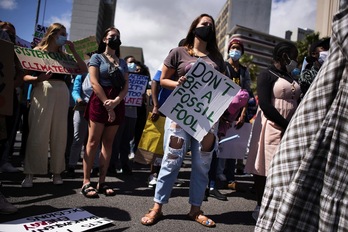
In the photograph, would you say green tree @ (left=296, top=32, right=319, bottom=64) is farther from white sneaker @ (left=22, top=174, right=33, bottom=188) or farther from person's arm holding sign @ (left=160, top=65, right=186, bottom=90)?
white sneaker @ (left=22, top=174, right=33, bottom=188)

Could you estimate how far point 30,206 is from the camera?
9.27 feet

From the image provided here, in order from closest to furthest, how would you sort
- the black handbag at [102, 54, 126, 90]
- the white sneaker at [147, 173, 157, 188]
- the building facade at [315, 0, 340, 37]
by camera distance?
the black handbag at [102, 54, 126, 90], the white sneaker at [147, 173, 157, 188], the building facade at [315, 0, 340, 37]

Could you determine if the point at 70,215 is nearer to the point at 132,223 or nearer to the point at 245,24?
the point at 132,223

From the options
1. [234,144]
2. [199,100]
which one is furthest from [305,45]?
[199,100]

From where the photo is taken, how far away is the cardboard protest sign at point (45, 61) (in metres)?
3.40

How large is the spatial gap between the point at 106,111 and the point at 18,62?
3.63 feet

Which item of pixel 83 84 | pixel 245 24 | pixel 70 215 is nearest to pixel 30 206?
pixel 70 215

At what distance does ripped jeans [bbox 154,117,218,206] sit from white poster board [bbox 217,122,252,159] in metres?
1.51

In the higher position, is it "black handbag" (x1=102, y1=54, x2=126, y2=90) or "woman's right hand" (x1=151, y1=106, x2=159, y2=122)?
"black handbag" (x1=102, y1=54, x2=126, y2=90)

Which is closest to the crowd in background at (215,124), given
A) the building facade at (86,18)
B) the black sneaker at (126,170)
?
the black sneaker at (126,170)

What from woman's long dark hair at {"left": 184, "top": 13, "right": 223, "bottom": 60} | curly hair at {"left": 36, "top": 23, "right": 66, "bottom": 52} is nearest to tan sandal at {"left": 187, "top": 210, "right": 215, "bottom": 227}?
woman's long dark hair at {"left": 184, "top": 13, "right": 223, "bottom": 60}

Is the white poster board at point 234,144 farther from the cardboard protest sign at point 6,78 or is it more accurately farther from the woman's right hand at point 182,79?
the cardboard protest sign at point 6,78

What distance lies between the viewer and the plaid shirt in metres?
0.99

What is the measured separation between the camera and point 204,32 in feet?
9.29
